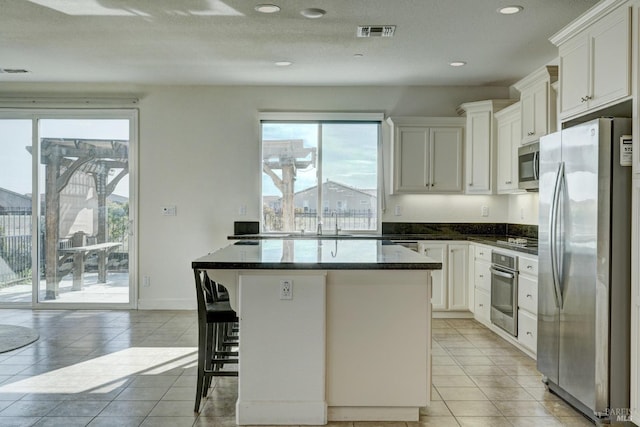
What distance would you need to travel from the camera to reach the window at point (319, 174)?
19.8 ft

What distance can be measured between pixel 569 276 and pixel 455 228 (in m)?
3.03

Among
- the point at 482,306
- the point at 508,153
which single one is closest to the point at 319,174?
the point at 508,153

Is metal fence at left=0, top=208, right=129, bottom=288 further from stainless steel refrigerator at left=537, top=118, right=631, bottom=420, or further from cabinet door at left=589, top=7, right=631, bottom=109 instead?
cabinet door at left=589, top=7, right=631, bottom=109

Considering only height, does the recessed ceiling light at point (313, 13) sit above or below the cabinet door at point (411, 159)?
above

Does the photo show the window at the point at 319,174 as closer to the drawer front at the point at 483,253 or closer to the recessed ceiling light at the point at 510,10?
the drawer front at the point at 483,253

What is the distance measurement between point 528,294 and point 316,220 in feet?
8.82

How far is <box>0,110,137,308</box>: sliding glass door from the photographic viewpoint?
6.04m

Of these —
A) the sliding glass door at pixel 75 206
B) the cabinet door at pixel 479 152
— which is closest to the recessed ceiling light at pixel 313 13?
the cabinet door at pixel 479 152

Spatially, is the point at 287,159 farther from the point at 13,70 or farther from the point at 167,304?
the point at 13,70

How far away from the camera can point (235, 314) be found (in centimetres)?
299

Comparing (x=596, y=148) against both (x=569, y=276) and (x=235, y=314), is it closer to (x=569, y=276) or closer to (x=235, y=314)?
(x=569, y=276)

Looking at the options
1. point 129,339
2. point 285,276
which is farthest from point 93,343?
point 285,276

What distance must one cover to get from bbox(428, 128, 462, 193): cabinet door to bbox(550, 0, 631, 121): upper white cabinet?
7.53 ft

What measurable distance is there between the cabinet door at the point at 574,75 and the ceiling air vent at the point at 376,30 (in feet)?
4.20
